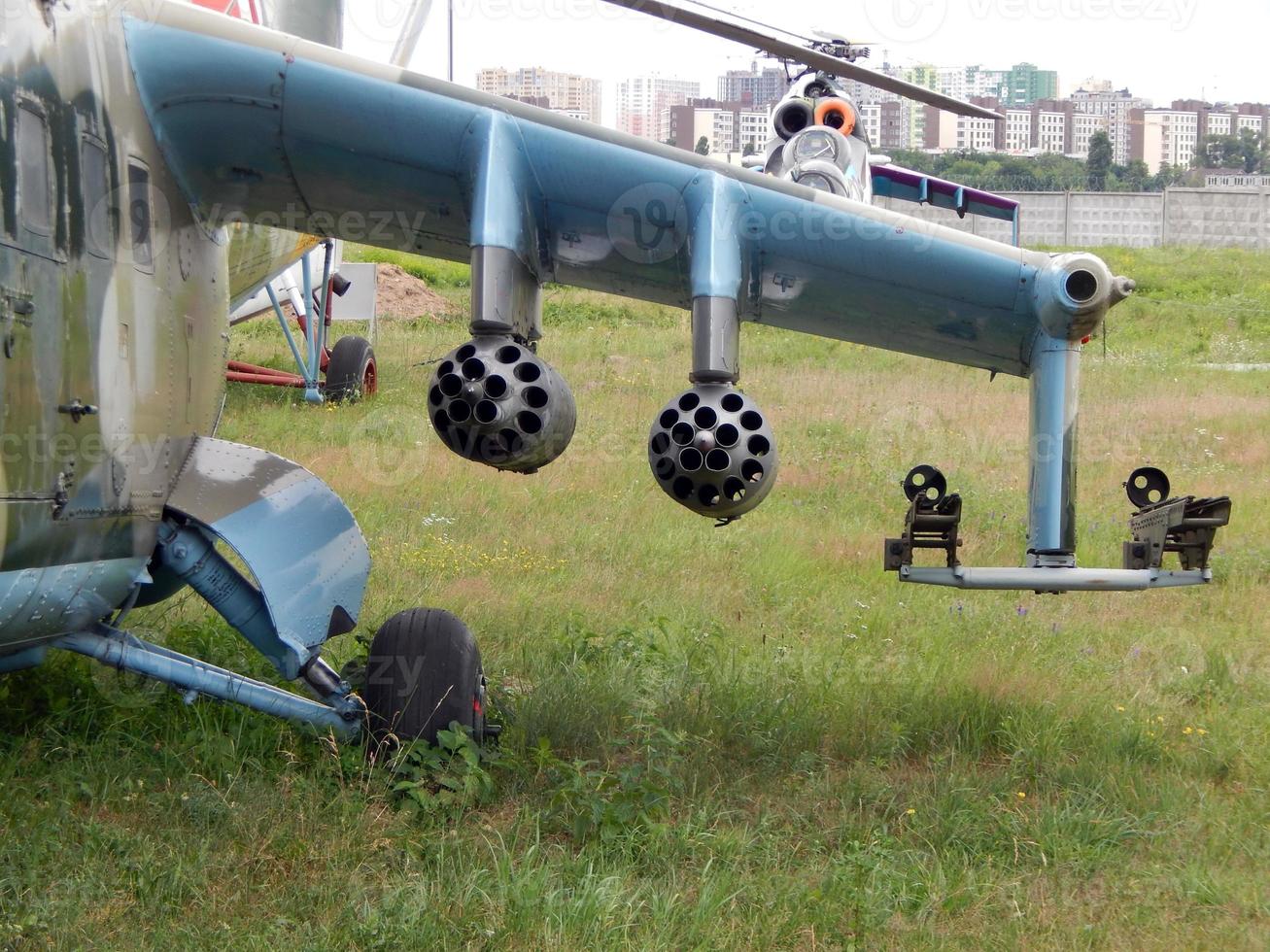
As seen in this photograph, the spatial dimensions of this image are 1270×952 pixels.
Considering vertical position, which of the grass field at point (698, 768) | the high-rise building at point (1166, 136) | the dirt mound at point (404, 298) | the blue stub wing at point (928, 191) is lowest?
the grass field at point (698, 768)

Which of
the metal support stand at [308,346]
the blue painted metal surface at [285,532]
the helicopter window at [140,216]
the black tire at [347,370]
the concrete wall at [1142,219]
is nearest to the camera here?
the helicopter window at [140,216]

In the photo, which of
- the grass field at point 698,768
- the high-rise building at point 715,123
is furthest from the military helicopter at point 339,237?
the high-rise building at point 715,123

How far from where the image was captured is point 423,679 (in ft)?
19.4

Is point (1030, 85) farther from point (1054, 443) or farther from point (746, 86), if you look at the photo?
point (1054, 443)

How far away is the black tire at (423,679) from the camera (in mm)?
5867

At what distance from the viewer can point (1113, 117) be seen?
4906 inches

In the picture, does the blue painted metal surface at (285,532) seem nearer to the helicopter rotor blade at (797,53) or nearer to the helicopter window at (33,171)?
the helicopter window at (33,171)

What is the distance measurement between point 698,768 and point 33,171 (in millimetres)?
3625

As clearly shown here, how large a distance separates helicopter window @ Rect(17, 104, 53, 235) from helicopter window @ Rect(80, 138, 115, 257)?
0.90ft

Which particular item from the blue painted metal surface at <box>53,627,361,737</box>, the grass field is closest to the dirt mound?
the grass field

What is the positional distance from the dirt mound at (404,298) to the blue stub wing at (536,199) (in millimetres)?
21273

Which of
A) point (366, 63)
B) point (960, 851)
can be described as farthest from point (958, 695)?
point (366, 63)

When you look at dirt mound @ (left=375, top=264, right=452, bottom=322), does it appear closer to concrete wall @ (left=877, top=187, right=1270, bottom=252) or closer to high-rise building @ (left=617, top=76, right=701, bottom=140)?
concrete wall @ (left=877, top=187, right=1270, bottom=252)

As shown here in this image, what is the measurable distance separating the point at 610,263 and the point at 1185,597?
561 centimetres
